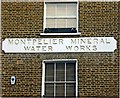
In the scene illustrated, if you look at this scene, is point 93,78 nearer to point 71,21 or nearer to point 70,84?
point 70,84

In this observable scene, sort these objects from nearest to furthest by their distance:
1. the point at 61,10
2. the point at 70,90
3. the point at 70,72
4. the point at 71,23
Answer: the point at 70,90 → the point at 70,72 → the point at 71,23 → the point at 61,10

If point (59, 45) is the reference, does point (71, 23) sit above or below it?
above

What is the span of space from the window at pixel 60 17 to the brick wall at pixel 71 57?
0.89 feet

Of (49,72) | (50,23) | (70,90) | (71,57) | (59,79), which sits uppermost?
(50,23)

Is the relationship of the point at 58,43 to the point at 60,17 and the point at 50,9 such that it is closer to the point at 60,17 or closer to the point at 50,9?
the point at 60,17

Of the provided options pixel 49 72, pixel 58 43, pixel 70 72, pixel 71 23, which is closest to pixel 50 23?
pixel 71 23

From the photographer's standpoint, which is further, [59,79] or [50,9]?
[50,9]

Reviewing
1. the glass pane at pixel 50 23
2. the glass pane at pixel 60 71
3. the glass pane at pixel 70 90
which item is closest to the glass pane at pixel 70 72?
the glass pane at pixel 60 71

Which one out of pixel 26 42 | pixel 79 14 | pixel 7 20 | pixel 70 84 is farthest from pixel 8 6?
pixel 70 84

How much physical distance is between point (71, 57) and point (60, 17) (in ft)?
5.75

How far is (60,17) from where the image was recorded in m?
17.2

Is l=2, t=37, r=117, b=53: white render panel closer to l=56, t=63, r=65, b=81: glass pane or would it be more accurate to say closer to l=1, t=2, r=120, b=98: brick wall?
l=1, t=2, r=120, b=98: brick wall

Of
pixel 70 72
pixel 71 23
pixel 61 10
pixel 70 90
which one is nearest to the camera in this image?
pixel 70 90

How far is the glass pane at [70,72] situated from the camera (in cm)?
1673
